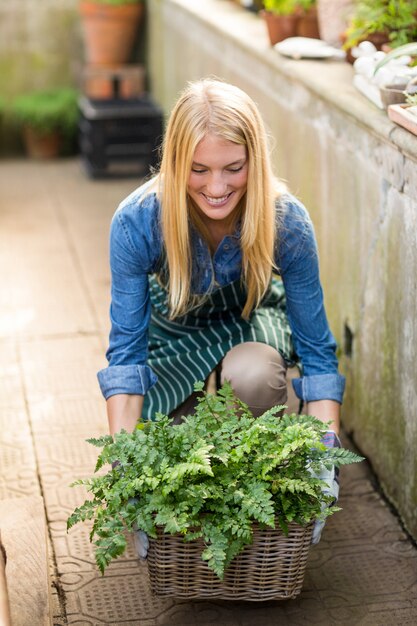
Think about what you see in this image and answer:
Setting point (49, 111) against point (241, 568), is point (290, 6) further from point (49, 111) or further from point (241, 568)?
point (49, 111)

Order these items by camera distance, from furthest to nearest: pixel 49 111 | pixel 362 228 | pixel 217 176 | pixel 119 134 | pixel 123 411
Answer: pixel 49 111
pixel 119 134
pixel 362 228
pixel 123 411
pixel 217 176

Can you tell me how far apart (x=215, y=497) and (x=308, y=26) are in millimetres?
2668

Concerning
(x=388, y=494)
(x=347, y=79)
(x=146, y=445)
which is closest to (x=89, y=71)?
(x=347, y=79)

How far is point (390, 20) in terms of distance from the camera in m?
3.54

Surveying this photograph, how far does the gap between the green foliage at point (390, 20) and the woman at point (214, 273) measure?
113cm

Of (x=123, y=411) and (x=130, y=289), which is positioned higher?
(x=130, y=289)

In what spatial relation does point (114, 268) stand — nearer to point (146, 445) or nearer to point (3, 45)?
point (146, 445)

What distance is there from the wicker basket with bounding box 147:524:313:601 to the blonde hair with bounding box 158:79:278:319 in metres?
0.70

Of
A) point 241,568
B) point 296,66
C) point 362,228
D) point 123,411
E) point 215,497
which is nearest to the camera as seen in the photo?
point 215,497

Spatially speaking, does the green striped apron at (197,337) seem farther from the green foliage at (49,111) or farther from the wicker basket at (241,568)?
the green foliage at (49,111)

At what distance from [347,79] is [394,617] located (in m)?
1.89

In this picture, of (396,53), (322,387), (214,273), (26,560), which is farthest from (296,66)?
(26,560)

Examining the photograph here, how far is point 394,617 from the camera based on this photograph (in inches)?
99.0

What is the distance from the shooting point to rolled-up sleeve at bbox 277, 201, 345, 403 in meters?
2.64
